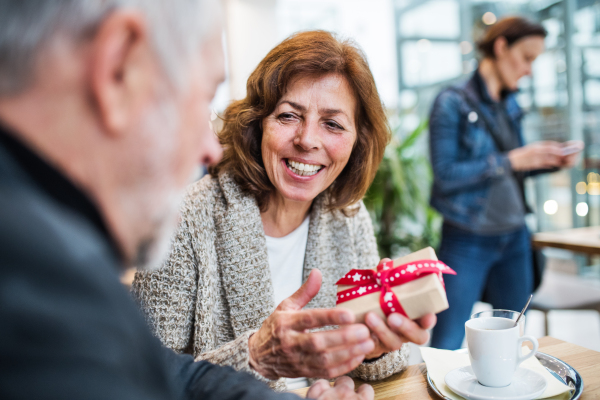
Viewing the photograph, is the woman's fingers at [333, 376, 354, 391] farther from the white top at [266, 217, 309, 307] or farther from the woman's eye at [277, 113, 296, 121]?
the woman's eye at [277, 113, 296, 121]

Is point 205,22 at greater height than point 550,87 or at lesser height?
lesser

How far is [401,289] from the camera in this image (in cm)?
78

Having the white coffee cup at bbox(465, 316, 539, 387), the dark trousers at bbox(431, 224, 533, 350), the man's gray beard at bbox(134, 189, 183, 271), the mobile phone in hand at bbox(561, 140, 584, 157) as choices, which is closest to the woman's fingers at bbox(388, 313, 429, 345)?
the white coffee cup at bbox(465, 316, 539, 387)

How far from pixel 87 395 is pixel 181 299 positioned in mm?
813

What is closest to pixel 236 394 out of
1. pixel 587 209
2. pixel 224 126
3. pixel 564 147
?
pixel 224 126

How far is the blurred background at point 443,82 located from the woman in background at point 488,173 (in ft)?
4.67

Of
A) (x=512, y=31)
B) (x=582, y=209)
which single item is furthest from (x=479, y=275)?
(x=582, y=209)

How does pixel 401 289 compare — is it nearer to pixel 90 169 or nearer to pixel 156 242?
pixel 156 242

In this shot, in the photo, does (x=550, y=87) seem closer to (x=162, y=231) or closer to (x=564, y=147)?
(x=564, y=147)

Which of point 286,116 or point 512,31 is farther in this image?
point 512,31

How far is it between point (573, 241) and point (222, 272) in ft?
6.13

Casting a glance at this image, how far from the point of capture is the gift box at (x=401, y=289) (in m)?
0.75

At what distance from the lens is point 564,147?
6.37 ft

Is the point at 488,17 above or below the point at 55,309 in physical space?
above
